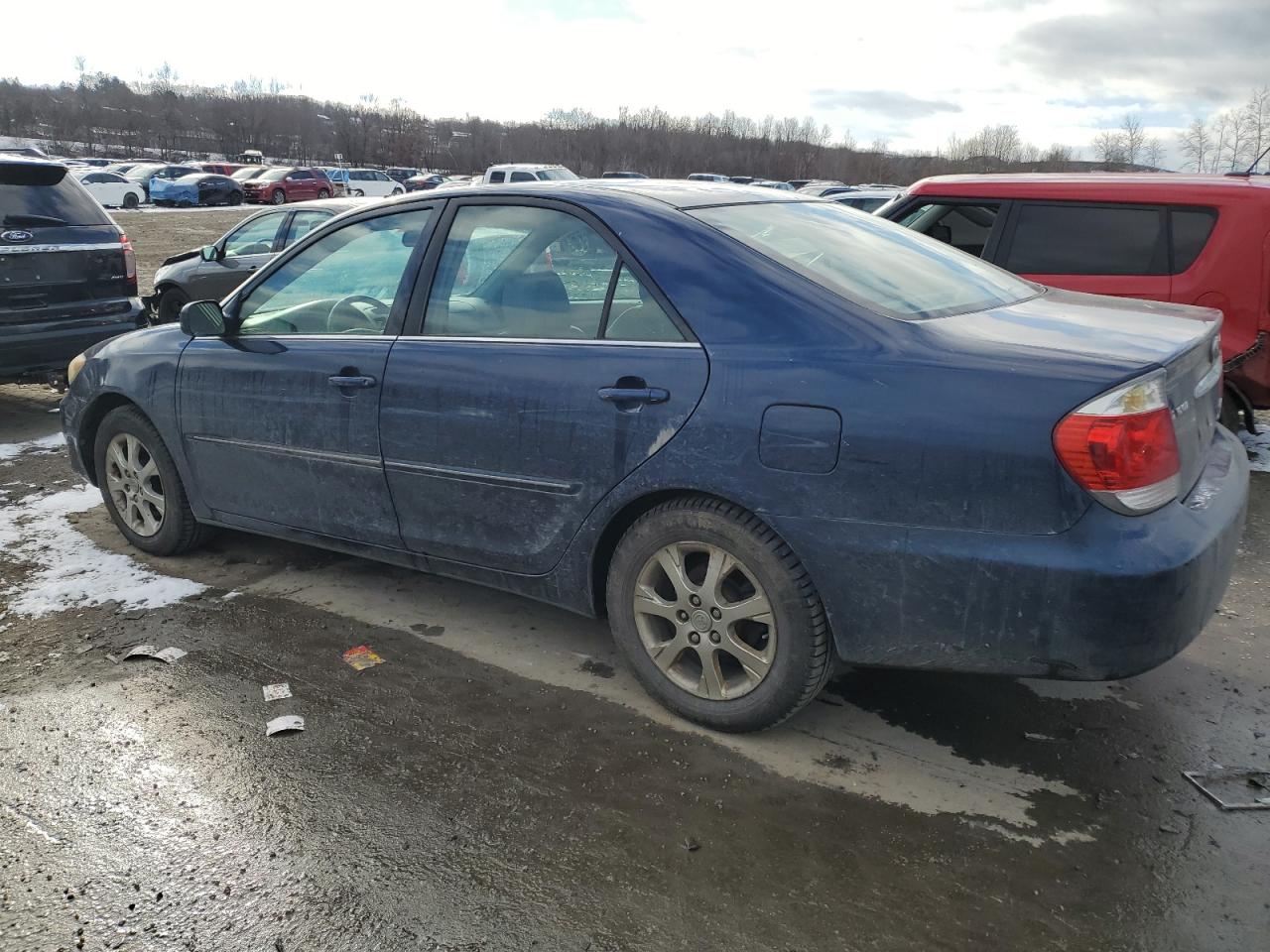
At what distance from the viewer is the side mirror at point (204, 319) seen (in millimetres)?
4121

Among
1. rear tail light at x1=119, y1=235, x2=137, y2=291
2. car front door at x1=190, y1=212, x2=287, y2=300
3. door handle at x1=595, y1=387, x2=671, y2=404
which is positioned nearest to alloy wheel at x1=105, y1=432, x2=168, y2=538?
door handle at x1=595, y1=387, x2=671, y2=404

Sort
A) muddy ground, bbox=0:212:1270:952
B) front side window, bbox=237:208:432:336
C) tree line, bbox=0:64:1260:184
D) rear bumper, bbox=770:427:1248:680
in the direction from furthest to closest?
tree line, bbox=0:64:1260:184 → front side window, bbox=237:208:432:336 → rear bumper, bbox=770:427:1248:680 → muddy ground, bbox=0:212:1270:952

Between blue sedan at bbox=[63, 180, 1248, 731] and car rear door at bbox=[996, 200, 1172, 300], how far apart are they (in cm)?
258

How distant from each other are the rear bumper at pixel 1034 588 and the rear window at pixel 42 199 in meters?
6.48

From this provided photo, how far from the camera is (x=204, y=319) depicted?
13.5 ft

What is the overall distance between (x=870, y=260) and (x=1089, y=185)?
138 inches

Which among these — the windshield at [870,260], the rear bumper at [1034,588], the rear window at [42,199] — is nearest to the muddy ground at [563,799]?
the rear bumper at [1034,588]

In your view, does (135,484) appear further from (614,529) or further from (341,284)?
(614,529)

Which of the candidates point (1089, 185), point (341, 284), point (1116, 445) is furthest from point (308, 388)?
point (1089, 185)

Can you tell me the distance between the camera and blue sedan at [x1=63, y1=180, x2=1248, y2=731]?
249 centimetres

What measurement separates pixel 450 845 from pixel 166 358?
110 inches

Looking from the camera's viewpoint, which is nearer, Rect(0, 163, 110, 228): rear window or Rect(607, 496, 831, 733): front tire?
Rect(607, 496, 831, 733): front tire

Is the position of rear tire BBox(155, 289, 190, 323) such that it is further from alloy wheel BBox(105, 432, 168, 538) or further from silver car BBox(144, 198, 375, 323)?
alloy wheel BBox(105, 432, 168, 538)

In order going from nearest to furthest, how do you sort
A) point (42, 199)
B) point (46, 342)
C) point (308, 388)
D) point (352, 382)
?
point (352, 382) → point (308, 388) → point (46, 342) → point (42, 199)
